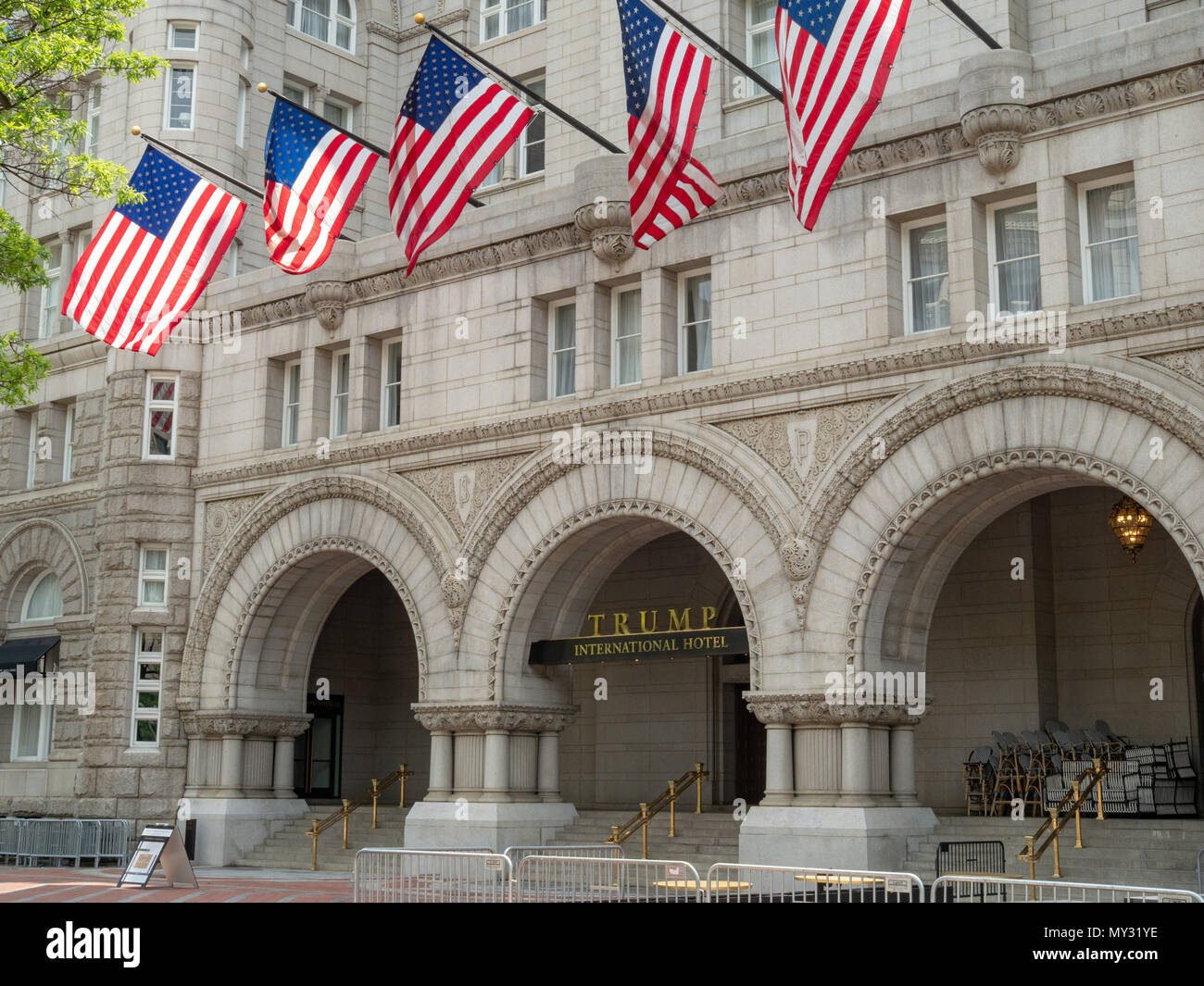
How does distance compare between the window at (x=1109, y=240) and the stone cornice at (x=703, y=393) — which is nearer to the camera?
the stone cornice at (x=703, y=393)

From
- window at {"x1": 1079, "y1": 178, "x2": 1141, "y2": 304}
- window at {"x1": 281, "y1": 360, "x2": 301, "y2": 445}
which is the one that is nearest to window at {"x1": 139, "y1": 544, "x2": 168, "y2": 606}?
window at {"x1": 281, "y1": 360, "x2": 301, "y2": 445}

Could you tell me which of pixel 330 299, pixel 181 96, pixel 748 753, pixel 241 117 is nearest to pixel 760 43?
pixel 330 299

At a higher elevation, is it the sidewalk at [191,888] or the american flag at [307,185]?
the american flag at [307,185]

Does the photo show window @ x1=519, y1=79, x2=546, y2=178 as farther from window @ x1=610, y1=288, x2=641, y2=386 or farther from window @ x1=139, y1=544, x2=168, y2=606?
window @ x1=139, y1=544, x2=168, y2=606

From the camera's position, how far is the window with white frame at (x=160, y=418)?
3044 cm

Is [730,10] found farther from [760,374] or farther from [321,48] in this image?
[321,48]

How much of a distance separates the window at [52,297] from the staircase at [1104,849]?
76.8ft

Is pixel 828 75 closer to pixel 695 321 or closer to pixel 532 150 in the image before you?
pixel 695 321

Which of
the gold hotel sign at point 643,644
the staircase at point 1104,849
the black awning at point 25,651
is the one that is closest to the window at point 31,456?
the black awning at point 25,651

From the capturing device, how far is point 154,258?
84.8ft

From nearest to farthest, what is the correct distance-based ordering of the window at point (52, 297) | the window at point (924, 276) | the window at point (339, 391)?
the window at point (924, 276)
the window at point (339, 391)
the window at point (52, 297)

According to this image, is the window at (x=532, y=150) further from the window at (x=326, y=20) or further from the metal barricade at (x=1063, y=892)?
the metal barricade at (x=1063, y=892)

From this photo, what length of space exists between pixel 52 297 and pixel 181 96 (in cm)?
594

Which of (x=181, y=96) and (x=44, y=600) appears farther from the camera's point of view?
(x=44, y=600)
